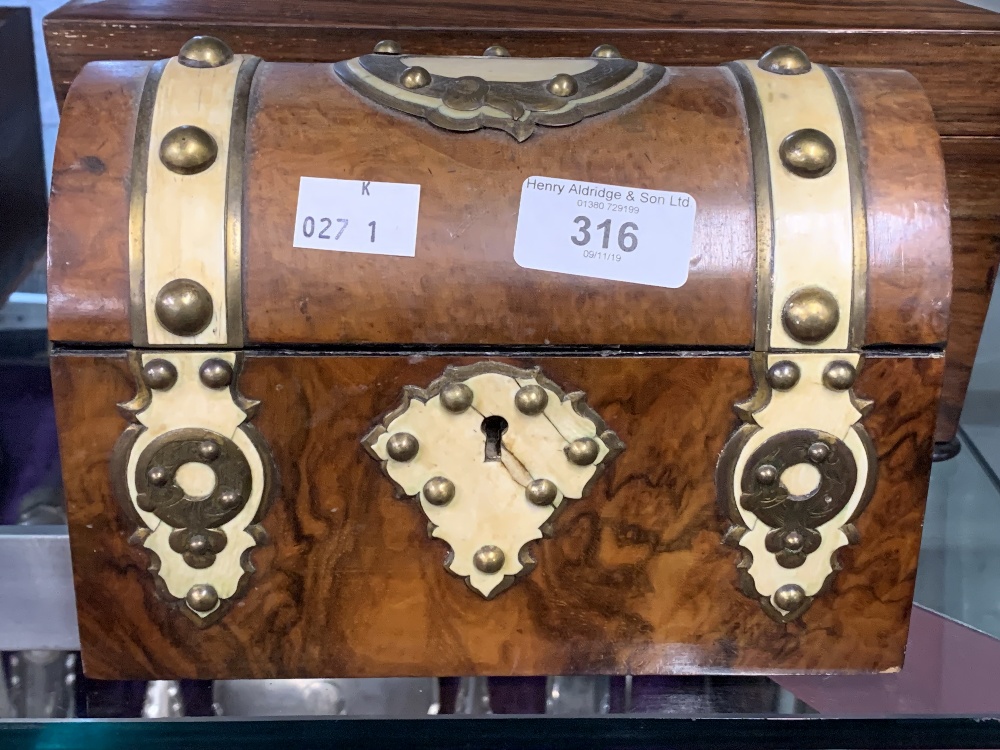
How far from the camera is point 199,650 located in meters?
1.00

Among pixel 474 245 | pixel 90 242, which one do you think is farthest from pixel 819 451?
pixel 90 242

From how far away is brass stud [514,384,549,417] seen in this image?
92 centimetres

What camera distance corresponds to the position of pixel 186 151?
0.91m

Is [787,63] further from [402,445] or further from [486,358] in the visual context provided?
[402,445]

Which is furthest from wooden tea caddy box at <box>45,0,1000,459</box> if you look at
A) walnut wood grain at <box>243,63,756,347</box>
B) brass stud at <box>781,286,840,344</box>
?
brass stud at <box>781,286,840,344</box>

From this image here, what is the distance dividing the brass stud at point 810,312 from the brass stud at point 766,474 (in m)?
0.13

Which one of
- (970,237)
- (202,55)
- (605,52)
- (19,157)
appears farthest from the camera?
(19,157)

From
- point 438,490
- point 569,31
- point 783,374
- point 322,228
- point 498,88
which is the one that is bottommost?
point 438,490

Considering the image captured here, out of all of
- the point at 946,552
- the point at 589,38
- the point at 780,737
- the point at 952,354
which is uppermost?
the point at 589,38

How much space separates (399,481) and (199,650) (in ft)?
0.87

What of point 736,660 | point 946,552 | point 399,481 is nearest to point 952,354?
point 946,552

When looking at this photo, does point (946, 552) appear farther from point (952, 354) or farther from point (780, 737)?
point (780, 737)

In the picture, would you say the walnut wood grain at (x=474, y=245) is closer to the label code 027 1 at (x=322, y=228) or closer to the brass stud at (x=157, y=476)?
the label code 027 1 at (x=322, y=228)

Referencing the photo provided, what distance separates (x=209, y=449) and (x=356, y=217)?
25cm
